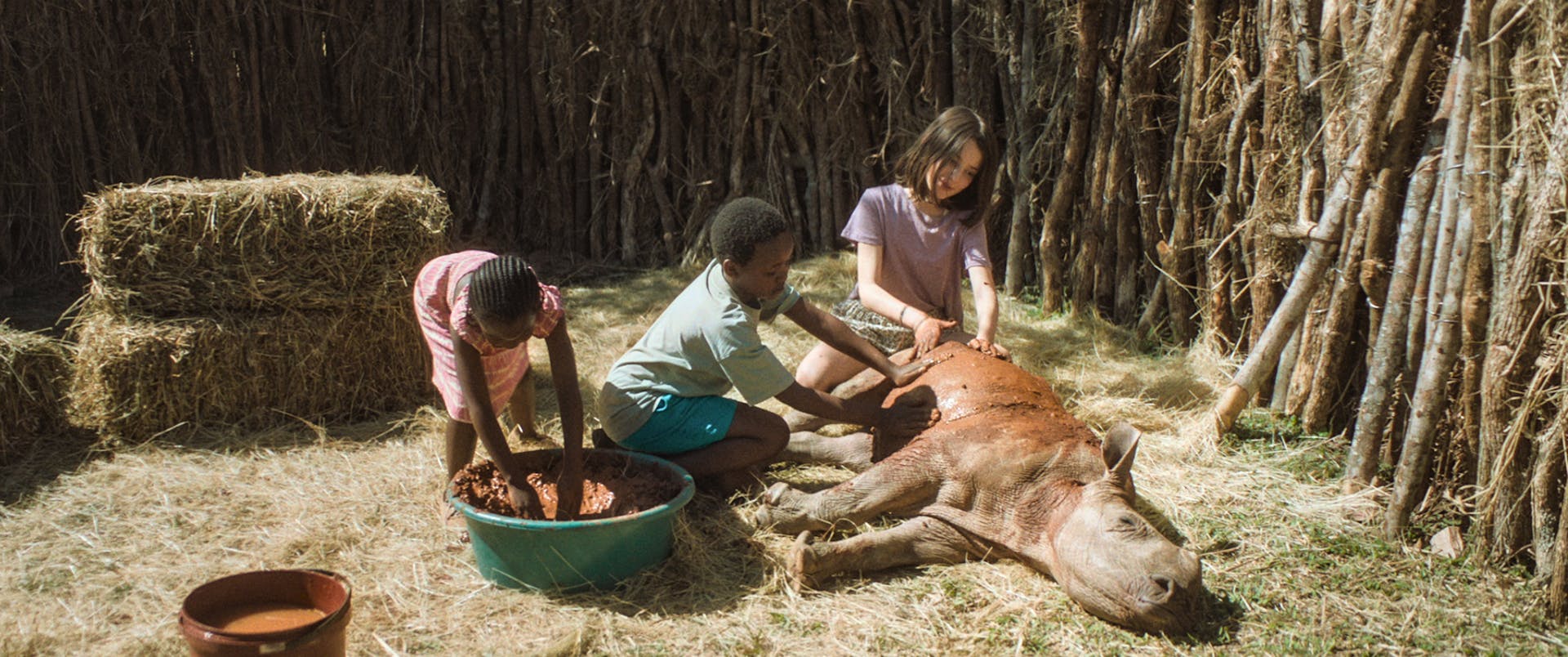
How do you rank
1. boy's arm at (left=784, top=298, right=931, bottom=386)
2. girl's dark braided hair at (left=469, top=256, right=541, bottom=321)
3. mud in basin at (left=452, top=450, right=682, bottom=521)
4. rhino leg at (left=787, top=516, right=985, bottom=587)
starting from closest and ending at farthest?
girl's dark braided hair at (left=469, top=256, right=541, bottom=321) < rhino leg at (left=787, top=516, right=985, bottom=587) < mud in basin at (left=452, top=450, right=682, bottom=521) < boy's arm at (left=784, top=298, right=931, bottom=386)

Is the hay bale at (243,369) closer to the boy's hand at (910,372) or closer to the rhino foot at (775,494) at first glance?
the rhino foot at (775,494)

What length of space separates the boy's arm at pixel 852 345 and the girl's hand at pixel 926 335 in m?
0.09

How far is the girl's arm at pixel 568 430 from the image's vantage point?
3.39 m

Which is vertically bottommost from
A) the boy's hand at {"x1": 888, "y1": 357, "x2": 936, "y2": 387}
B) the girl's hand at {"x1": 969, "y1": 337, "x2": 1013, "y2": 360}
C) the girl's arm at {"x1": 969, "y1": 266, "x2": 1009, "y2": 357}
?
the boy's hand at {"x1": 888, "y1": 357, "x2": 936, "y2": 387}

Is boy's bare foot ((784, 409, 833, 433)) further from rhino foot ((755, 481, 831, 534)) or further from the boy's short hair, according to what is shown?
the boy's short hair

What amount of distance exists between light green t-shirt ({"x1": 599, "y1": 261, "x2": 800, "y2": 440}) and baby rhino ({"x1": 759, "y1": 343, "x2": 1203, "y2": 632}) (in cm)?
42

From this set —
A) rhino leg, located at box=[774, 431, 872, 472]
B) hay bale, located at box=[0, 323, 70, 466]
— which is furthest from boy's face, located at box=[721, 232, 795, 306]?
hay bale, located at box=[0, 323, 70, 466]

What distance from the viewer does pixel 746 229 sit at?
3553 millimetres

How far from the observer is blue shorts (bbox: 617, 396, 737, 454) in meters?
3.89

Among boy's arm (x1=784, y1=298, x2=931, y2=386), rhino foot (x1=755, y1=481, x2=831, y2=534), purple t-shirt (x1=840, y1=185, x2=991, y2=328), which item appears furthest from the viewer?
purple t-shirt (x1=840, y1=185, x2=991, y2=328)

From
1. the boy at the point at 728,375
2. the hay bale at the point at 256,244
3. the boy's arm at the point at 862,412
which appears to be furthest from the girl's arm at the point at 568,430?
the hay bale at the point at 256,244

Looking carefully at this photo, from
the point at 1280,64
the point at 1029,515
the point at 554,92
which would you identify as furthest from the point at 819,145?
the point at 1029,515

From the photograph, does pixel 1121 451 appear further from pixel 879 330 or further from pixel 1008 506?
pixel 879 330

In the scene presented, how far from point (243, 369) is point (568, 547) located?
2413 mm
